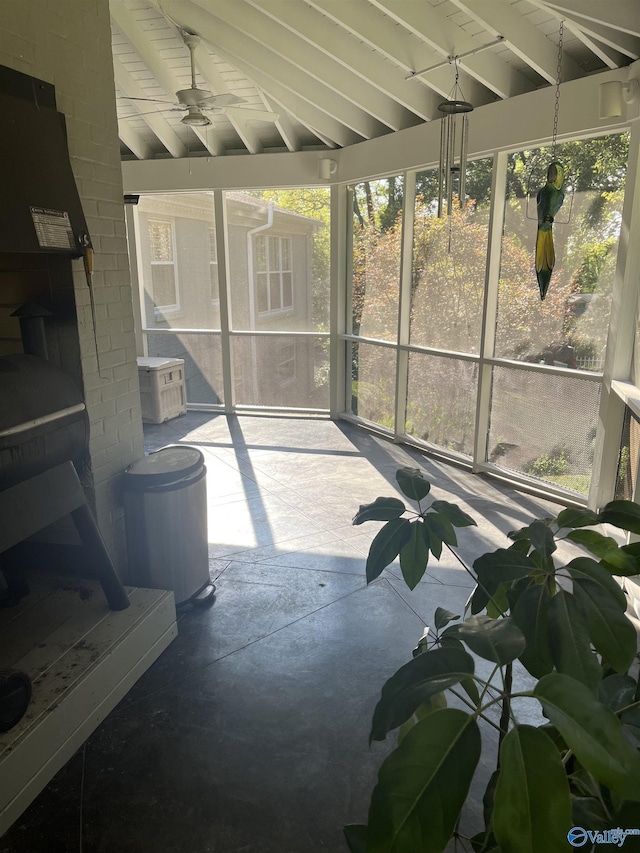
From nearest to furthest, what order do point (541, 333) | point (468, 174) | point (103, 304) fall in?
point (103, 304) → point (541, 333) → point (468, 174)

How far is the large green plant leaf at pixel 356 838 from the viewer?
3.18 feet

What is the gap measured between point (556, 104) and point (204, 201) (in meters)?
4.27

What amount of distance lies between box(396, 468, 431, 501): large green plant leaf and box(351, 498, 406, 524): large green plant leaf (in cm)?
3

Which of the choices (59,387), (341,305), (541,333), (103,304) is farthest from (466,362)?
(59,387)

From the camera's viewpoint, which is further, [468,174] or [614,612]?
[468,174]

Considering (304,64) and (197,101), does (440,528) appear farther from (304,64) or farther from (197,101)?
(304,64)

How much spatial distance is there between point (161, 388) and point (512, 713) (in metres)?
6.43

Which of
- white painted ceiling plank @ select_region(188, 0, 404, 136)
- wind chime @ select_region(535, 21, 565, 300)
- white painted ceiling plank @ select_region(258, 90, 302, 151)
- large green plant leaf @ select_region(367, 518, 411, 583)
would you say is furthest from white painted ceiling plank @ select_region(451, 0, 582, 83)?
large green plant leaf @ select_region(367, 518, 411, 583)

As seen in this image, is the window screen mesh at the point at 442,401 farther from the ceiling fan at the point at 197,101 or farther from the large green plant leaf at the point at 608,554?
the large green plant leaf at the point at 608,554

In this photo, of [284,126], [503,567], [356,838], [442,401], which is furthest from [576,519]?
[284,126]

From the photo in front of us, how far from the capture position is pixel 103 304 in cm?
294

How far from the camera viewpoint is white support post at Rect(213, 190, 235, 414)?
690 cm

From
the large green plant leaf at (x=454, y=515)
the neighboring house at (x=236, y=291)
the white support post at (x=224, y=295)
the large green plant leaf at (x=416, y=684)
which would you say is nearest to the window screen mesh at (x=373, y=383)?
the neighboring house at (x=236, y=291)

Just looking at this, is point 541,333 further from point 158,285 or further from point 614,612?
point 158,285
